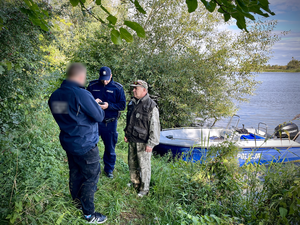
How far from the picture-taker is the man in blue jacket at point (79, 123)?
2.07m

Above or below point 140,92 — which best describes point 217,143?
below

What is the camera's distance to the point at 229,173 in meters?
2.84

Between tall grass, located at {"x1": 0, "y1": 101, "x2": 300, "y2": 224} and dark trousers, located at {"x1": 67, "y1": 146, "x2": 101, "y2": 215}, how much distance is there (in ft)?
0.68

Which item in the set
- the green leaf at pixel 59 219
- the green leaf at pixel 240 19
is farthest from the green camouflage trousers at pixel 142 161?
the green leaf at pixel 240 19

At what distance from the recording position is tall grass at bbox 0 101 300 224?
2.14 m

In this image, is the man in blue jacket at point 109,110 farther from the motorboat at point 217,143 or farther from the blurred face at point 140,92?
the motorboat at point 217,143

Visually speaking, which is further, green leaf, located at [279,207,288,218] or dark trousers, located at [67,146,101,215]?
dark trousers, located at [67,146,101,215]

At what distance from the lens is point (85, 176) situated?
2299 mm

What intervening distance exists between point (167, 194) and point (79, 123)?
1.86 meters

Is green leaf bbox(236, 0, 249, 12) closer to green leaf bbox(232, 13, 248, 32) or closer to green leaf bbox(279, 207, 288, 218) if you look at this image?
green leaf bbox(232, 13, 248, 32)

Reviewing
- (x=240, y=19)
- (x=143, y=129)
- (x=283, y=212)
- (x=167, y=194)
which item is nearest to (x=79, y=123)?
(x=143, y=129)

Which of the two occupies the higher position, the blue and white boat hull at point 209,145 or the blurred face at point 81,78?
the blurred face at point 81,78

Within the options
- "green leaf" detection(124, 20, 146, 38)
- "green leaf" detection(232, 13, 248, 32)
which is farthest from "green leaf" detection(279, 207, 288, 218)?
"green leaf" detection(124, 20, 146, 38)

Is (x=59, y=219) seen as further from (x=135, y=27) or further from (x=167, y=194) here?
(x=135, y=27)
